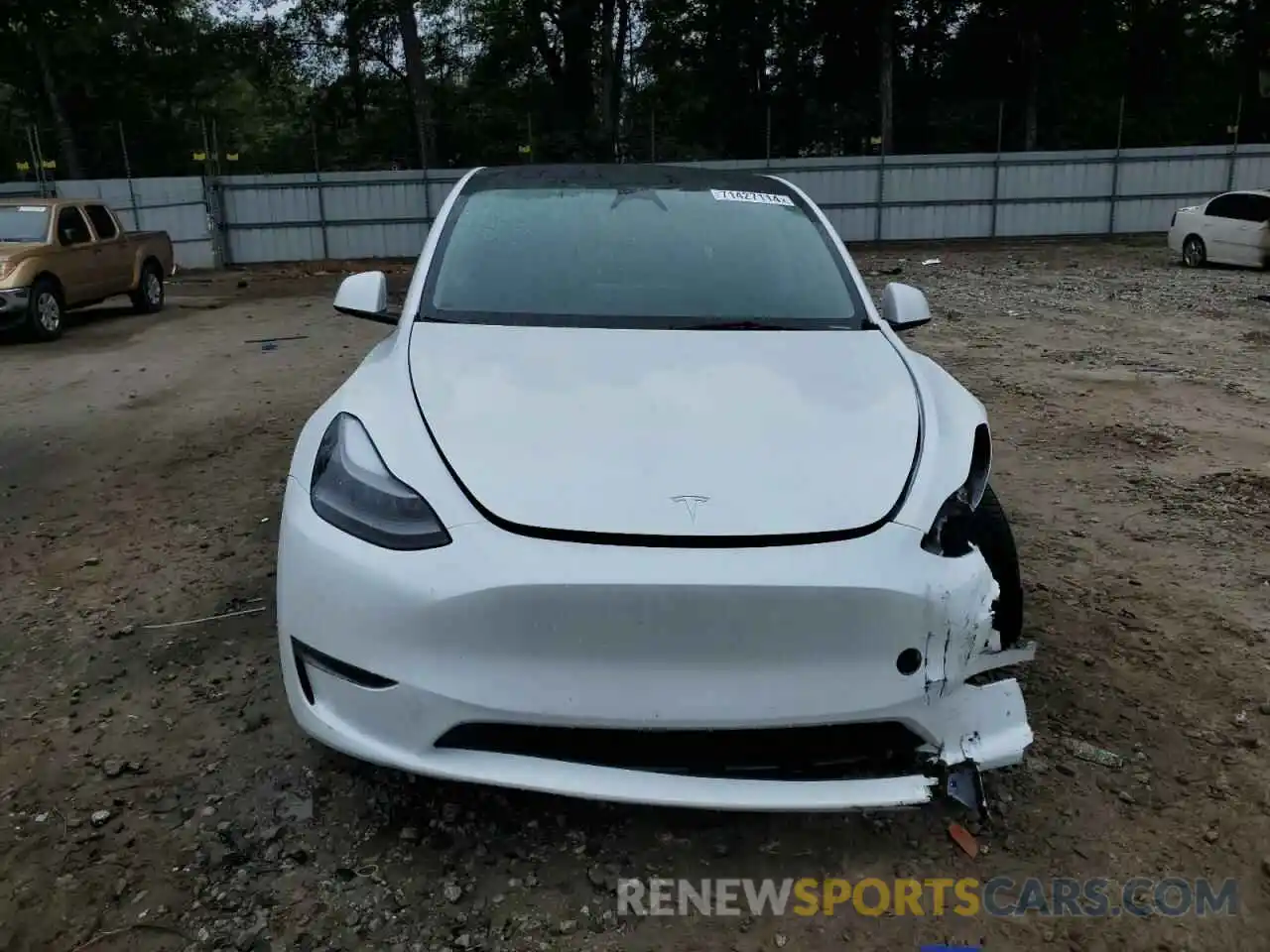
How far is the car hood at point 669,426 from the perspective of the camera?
2156 millimetres

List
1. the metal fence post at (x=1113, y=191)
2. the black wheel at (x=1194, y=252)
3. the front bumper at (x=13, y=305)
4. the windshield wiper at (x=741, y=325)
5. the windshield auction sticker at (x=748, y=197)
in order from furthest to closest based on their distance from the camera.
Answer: the metal fence post at (x=1113, y=191) → the black wheel at (x=1194, y=252) → the front bumper at (x=13, y=305) → the windshield auction sticker at (x=748, y=197) → the windshield wiper at (x=741, y=325)

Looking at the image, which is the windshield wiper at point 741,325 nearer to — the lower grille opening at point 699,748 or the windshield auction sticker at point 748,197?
the windshield auction sticker at point 748,197

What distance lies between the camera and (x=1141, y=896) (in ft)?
Result: 7.24

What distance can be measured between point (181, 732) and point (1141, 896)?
2455 millimetres

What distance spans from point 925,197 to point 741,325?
2425cm

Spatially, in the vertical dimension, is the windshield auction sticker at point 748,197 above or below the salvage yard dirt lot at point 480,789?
above

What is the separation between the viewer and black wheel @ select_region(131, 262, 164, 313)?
13836mm

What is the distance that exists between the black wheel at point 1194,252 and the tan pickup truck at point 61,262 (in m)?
16.9

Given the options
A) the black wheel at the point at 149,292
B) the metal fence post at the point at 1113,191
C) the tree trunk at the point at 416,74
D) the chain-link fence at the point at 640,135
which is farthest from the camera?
the chain-link fence at the point at 640,135

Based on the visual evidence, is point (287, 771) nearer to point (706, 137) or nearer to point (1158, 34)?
point (706, 137)

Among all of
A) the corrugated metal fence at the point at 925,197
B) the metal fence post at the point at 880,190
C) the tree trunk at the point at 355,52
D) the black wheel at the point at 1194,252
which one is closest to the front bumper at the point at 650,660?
the black wheel at the point at 1194,252

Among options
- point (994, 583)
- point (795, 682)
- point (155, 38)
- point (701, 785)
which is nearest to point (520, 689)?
point (701, 785)

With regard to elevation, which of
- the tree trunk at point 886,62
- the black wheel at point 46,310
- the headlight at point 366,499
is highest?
the tree trunk at point 886,62

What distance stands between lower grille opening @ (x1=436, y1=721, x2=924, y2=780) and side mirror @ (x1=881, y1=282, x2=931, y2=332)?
178 centimetres
